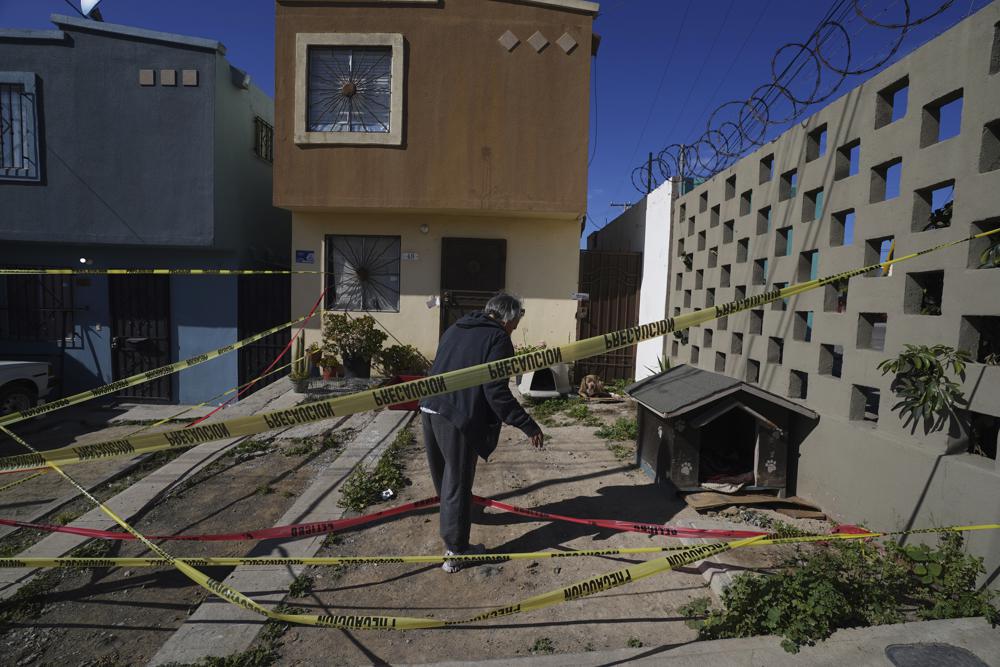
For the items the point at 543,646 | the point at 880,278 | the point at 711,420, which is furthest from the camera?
the point at 711,420

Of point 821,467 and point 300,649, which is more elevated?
point 821,467

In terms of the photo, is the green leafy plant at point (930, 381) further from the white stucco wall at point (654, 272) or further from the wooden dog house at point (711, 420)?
the white stucco wall at point (654, 272)

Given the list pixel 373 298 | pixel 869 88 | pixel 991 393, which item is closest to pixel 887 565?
pixel 991 393

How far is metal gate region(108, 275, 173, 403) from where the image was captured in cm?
1012

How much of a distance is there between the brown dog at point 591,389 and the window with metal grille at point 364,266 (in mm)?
3592

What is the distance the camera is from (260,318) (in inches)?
405

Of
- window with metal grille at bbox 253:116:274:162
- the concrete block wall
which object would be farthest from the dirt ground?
window with metal grille at bbox 253:116:274:162

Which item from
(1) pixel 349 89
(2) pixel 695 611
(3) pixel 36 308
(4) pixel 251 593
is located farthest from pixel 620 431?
(3) pixel 36 308

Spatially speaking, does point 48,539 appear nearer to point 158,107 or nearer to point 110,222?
point 110,222

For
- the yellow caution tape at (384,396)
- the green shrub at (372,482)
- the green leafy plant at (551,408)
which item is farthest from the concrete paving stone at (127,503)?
the green leafy plant at (551,408)

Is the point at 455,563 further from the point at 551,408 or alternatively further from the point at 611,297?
the point at 611,297

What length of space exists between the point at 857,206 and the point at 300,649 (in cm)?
446

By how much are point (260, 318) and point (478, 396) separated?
844cm

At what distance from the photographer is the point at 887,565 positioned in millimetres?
2947
